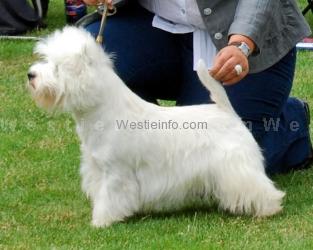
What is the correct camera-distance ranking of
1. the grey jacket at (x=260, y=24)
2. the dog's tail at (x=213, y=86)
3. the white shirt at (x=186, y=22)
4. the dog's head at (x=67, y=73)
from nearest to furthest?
the dog's head at (x=67, y=73)
the dog's tail at (x=213, y=86)
the grey jacket at (x=260, y=24)
the white shirt at (x=186, y=22)

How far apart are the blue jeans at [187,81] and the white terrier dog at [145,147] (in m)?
0.39

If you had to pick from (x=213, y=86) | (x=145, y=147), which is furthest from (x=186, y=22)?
(x=145, y=147)

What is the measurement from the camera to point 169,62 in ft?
10.2

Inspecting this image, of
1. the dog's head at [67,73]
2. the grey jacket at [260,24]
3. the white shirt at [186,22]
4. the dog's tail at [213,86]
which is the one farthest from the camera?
the white shirt at [186,22]

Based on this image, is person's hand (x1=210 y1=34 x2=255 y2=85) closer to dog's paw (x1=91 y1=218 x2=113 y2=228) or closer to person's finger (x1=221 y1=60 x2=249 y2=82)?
person's finger (x1=221 y1=60 x2=249 y2=82)

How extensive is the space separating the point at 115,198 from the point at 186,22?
2.46ft

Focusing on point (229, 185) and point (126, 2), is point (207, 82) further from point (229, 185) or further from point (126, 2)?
point (126, 2)

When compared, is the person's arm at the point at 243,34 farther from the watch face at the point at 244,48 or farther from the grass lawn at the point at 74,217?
the grass lawn at the point at 74,217

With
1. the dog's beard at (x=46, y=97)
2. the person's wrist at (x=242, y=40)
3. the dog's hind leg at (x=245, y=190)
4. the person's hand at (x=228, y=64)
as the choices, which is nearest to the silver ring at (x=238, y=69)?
the person's hand at (x=228, y=64)

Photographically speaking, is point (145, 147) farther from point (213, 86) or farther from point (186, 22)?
point (186, 22)

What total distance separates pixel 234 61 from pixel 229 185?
0.39 metres

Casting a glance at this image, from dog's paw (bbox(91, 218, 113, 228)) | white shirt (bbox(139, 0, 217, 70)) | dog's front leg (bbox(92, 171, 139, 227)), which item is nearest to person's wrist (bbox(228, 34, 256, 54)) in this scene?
white shirt (bbox(139, 0, 217, 70))

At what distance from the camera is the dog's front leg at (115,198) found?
2.52 m

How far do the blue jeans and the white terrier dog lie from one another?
390mm
